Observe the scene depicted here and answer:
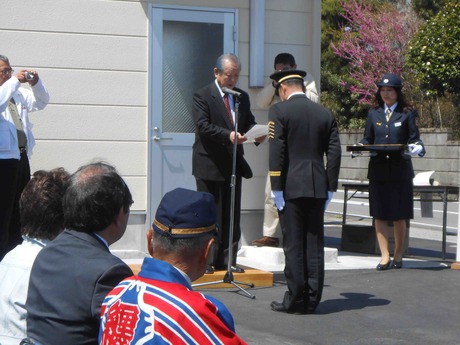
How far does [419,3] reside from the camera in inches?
1297

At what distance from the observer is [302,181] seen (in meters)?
7.11

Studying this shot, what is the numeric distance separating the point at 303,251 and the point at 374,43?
24597mm

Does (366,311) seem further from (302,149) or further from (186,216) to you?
(186,216)

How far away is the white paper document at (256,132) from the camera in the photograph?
306 inches

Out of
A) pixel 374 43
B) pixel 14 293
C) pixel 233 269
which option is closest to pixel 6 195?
pixel 233 269

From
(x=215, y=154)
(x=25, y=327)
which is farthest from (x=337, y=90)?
(x=25, y=327)

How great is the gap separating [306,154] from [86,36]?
3232 mm

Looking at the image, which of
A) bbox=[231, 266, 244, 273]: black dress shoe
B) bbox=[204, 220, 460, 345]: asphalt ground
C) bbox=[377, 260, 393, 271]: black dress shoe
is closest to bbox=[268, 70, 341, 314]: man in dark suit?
bbox=[204, 220, 460, 345]: asphalt ground

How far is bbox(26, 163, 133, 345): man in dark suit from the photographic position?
315 cm

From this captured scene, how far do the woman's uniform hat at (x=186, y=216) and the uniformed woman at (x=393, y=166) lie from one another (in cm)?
647

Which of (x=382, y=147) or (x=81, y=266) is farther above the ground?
(x=382, y=147)

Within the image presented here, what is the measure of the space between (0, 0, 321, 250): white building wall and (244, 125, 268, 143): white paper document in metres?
2.06

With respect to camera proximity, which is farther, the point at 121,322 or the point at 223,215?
the point at 223,215

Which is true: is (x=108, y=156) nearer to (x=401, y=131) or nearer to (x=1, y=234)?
(x=1, y=234)
